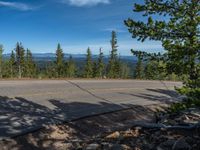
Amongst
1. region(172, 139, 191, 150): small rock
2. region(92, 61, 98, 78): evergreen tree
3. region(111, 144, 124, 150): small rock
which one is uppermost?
region(172, 139, 191, 150): small rock

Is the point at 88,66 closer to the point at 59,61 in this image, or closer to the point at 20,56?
the point at 59,61

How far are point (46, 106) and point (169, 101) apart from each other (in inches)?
319

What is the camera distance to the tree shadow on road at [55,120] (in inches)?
368

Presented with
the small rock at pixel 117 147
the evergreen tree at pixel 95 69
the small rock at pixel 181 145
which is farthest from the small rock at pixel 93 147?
the evergreen tree at pixel 95 69

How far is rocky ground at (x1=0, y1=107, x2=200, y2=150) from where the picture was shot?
25.1 feet

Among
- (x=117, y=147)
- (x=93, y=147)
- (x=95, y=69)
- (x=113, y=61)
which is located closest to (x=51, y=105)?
(x=93, y=147)

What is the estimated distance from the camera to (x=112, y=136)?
9.29m

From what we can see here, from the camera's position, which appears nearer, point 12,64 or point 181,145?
point 181,145

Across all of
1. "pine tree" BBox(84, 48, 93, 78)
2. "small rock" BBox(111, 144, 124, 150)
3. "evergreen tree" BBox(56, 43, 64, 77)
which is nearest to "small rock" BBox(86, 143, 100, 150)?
"small rock" BBox(111, 144, 124, 150)

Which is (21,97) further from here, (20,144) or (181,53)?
(181,53)

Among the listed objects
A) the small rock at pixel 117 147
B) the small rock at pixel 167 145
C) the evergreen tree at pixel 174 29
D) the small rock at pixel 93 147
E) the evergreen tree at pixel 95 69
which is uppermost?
the evergreen tree at pixel 174 29

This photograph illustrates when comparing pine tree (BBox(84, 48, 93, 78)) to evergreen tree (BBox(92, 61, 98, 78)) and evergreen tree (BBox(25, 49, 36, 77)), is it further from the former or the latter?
evergreen tree (BBox(25, 49, 36, 77))

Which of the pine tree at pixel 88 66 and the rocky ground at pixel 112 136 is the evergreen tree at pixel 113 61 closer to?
the pine tree at pixel 88 66

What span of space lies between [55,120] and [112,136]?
2999 mm
